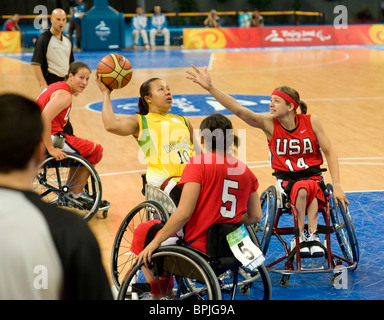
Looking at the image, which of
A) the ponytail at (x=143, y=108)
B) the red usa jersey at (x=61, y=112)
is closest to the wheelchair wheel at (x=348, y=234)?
the ponytail at (x=143, y=108)

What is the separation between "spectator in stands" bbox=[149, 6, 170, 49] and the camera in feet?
78.0

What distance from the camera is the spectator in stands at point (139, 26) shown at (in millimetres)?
23219

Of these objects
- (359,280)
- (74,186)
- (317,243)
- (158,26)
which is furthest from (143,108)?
(158,26)

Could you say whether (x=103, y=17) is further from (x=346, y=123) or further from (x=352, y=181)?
(x=352, y=181)

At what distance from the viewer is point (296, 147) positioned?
477 centimetres

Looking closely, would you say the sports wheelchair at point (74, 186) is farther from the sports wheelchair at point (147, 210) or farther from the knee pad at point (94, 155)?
the sports wheelchair at point (147, 210)

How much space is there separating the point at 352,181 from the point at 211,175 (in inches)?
151

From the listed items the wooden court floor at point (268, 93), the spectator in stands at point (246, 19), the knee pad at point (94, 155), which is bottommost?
the wooden court floor at point (268, 93)

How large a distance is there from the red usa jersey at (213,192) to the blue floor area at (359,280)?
94 centimetres

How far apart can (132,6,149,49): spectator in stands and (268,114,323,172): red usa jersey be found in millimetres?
19178

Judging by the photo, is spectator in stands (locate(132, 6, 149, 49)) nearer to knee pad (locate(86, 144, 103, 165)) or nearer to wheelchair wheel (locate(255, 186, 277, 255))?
knee pad (locate(86, 144, 103, 165))

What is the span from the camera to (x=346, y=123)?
32.9 ft

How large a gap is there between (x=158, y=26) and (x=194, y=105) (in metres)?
12.9
